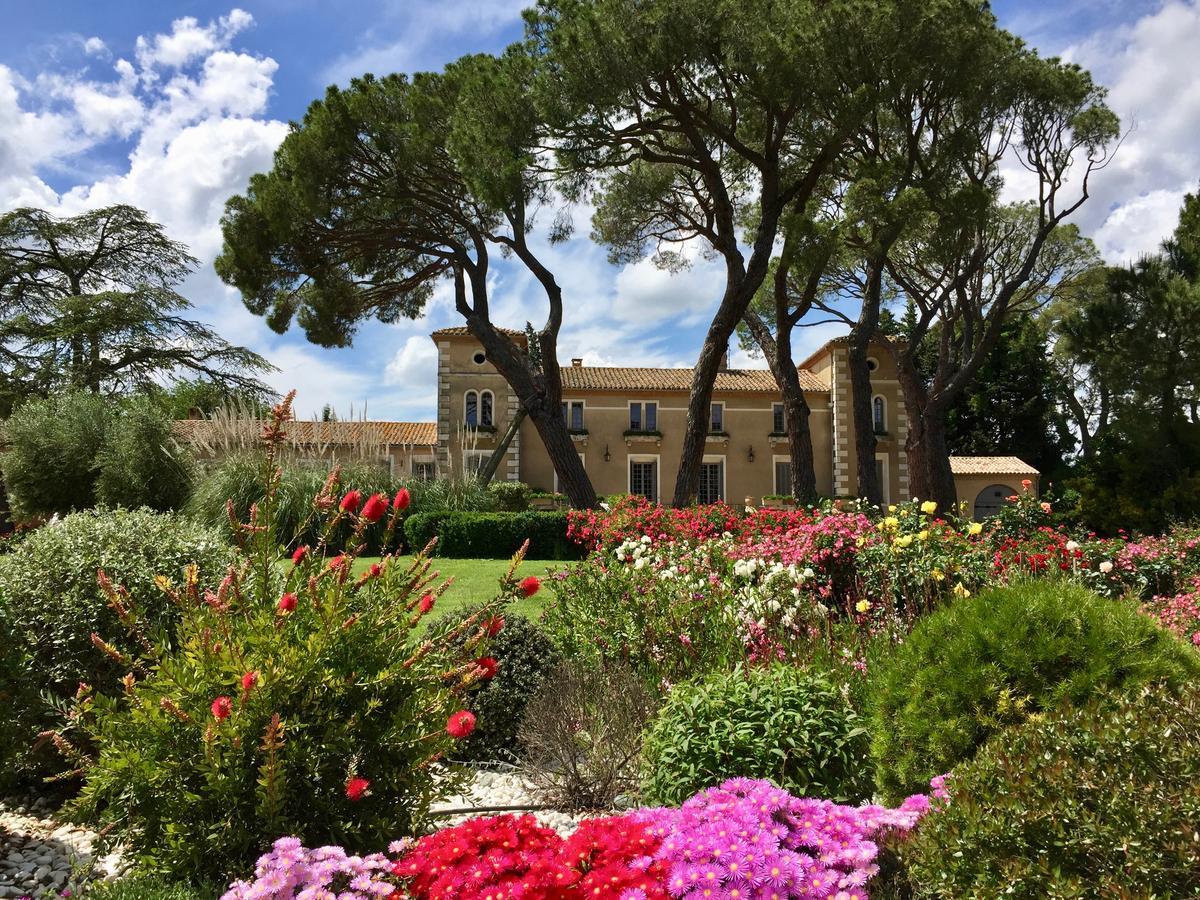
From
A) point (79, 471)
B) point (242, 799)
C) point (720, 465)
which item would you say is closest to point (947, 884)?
point (242, 799)

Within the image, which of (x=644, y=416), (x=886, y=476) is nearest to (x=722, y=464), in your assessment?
(x=644, y=416)

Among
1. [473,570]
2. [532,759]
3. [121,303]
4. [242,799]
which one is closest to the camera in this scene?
[242,799]

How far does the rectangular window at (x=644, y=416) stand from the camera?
2991cm

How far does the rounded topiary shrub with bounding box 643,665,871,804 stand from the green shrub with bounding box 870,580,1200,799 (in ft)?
0.52

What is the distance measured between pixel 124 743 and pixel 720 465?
28.6m

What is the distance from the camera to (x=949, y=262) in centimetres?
1872

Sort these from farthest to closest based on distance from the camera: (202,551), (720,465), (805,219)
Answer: (720,465), (805,219), (202,551)

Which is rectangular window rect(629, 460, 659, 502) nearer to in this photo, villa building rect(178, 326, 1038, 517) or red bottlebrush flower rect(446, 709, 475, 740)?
villa building rect(178, 326, 1038, 517)

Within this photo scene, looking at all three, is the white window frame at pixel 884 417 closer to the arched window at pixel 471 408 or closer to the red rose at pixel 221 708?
the arched window at pixel 471 408

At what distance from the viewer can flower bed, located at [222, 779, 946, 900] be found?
183 cm

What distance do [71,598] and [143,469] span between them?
533 inches

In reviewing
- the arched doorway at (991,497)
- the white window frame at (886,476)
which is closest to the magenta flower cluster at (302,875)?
the arched doorway at (991,497)

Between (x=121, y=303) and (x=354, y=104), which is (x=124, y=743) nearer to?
(x=354, y=104)

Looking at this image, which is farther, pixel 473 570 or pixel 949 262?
pixel 949 262
